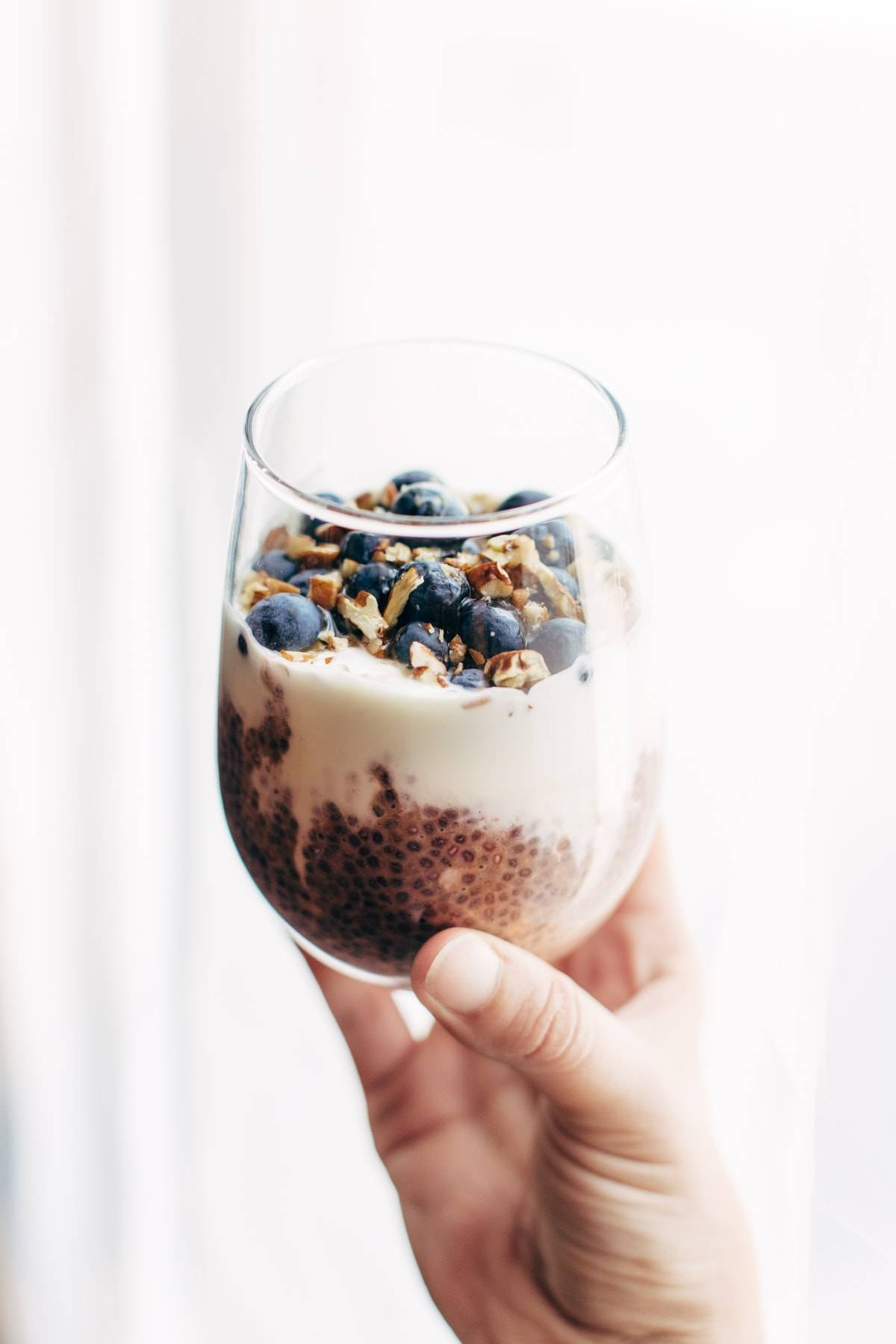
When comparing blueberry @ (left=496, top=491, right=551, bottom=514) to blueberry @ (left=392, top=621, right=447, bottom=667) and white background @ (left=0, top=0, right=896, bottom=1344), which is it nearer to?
blueberry @ (left=392, top=621, right=447, bottom=667)

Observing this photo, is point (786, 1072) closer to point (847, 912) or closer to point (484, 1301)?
point (847, 912)

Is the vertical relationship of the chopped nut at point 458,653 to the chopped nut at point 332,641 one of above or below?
above

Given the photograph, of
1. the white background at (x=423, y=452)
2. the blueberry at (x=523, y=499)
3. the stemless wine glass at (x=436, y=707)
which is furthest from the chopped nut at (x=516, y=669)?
the white background at (x=423, y=452)

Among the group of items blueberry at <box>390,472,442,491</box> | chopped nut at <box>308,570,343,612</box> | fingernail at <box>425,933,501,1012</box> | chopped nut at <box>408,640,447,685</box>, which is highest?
blueberry at <box>390,472,442,491</box>

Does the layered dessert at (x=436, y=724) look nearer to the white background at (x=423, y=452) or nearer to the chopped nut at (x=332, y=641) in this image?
the chopped nut at (x=332, y=641)

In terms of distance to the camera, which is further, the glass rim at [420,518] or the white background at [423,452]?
the white background at [423,452]

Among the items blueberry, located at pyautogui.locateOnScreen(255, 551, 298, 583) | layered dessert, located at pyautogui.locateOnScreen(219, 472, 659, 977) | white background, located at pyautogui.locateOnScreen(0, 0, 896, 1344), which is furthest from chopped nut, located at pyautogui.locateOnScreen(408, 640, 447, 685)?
white background, located at pyautogui.locateOnScreen(0, 0, 896, 1344)
